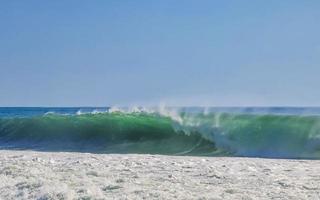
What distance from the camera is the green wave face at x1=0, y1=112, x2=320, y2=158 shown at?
14953 millimetres

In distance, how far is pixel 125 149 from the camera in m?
16.2

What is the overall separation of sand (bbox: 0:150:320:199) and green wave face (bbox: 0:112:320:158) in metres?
5.88

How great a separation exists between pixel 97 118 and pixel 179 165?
12723 mm

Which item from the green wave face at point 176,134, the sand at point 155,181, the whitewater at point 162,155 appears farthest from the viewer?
the green wave face at point 176,134

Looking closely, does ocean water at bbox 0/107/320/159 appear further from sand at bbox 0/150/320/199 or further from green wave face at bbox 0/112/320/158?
sand at bbox 0/150/320/199

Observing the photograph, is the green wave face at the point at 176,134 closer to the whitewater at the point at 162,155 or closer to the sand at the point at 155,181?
the whitewater at the point at 162,155

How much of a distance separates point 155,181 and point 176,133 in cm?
1083

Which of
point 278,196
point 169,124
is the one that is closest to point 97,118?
point 169,124

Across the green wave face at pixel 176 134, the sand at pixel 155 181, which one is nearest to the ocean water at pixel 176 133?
the green wave face at pixel 176 134

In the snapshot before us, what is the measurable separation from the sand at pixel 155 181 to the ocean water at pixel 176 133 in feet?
19.2

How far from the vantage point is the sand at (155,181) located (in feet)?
19.9

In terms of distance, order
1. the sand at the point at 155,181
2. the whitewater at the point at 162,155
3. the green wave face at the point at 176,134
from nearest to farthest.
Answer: the sand at the point at 155,181 → the whitewater at the point at 162,155 → the green wave face at the point at 176,134

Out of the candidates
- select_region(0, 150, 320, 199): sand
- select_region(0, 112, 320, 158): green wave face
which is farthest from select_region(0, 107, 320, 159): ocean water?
select_region(0, 150, 320, 199): sand

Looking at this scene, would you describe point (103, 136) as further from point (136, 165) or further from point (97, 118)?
point (136, 165)
